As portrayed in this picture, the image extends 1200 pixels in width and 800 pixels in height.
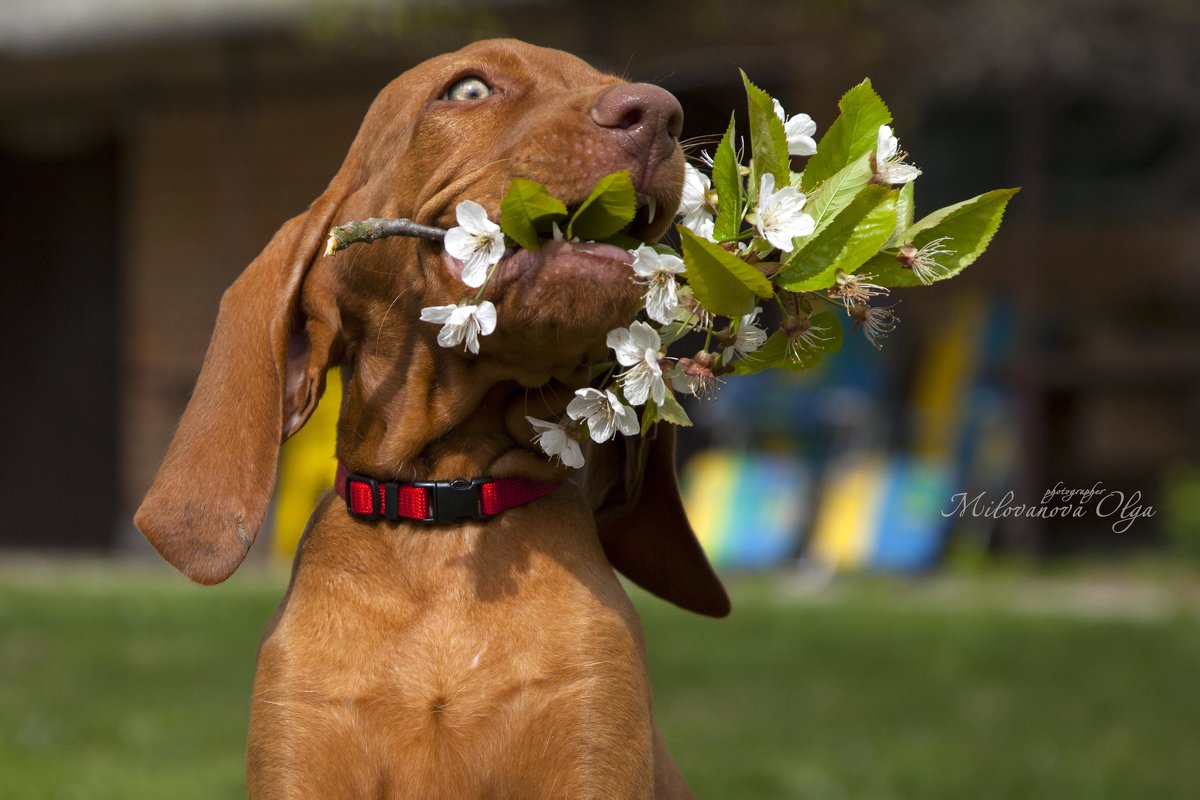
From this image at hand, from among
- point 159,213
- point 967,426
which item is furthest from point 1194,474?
point 159,213

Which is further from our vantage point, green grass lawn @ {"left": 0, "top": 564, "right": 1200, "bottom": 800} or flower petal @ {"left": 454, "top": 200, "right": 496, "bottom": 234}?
green grass lawn @ {"left": 0, "top": 564, "right": 1200, "bottom": 800}

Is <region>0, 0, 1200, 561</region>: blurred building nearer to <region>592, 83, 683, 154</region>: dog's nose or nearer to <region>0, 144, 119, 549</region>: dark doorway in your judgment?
<region>0, 144, 119, 549</region>: dark doorway

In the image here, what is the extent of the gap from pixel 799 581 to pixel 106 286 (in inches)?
283

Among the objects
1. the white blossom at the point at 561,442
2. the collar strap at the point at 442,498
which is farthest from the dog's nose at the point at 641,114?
the collar strap at the point at 442,498

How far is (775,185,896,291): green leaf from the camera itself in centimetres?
258

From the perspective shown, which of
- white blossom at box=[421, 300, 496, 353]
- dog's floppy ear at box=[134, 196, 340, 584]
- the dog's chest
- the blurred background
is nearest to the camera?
white blossom at box=[421, 300, 496, 353]

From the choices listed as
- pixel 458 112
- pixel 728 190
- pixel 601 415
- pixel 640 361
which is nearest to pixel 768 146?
pixel 728 190

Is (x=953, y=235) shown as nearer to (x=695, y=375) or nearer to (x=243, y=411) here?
(x=695, y=375)

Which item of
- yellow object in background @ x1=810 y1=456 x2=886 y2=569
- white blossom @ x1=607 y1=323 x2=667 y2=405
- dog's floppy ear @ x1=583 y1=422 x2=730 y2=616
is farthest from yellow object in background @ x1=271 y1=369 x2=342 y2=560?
white blossom @ x1=607 y1=323 x2=667 y2=405

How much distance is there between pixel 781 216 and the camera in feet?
8.33

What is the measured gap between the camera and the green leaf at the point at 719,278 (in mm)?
2469

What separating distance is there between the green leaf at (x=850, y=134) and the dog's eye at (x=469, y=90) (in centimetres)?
66

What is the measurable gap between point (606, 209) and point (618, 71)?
722cm

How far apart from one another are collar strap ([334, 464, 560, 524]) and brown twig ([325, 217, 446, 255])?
0.46 meters
